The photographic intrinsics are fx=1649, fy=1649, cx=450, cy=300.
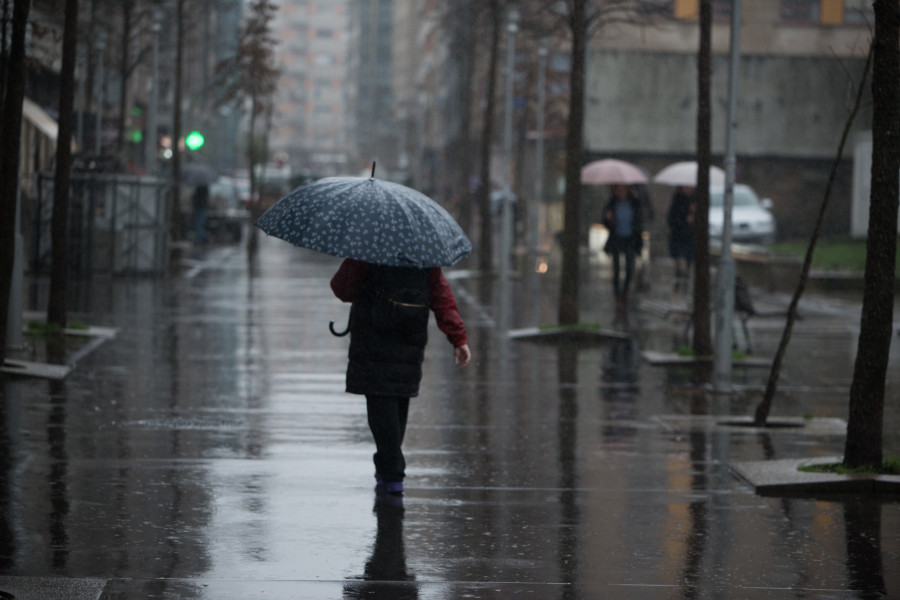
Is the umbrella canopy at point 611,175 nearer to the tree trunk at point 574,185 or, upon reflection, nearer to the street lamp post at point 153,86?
the tree trunk at point 574,185

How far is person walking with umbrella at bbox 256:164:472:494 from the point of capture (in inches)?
343

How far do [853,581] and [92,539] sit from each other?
3485 millimetres

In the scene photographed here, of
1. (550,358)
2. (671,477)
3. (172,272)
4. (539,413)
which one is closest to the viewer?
(671,477)

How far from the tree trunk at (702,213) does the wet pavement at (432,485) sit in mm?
763

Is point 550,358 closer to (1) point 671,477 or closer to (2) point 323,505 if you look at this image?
(1) point 671,477

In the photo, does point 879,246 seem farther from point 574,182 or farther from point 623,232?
point 623,232

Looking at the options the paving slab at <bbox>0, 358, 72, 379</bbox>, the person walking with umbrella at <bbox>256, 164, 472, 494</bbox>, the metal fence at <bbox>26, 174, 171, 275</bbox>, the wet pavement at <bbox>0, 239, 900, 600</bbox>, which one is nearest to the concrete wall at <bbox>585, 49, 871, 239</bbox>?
the metal fence at <bbox>26, 174, 171, 275</bbox>

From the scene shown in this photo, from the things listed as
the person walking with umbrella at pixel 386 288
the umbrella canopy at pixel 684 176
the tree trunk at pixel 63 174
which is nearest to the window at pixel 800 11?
the umbrella canopy at pixel 684 176

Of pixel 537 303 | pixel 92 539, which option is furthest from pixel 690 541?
pixel 537 303

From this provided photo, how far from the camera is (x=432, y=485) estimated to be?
9703 millimetres

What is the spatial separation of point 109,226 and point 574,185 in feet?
44.3

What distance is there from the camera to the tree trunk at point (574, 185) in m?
20.4

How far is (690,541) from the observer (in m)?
8.12

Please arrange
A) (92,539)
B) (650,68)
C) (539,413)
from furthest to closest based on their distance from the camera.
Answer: (650,68) → (539,413) → (92,539)
